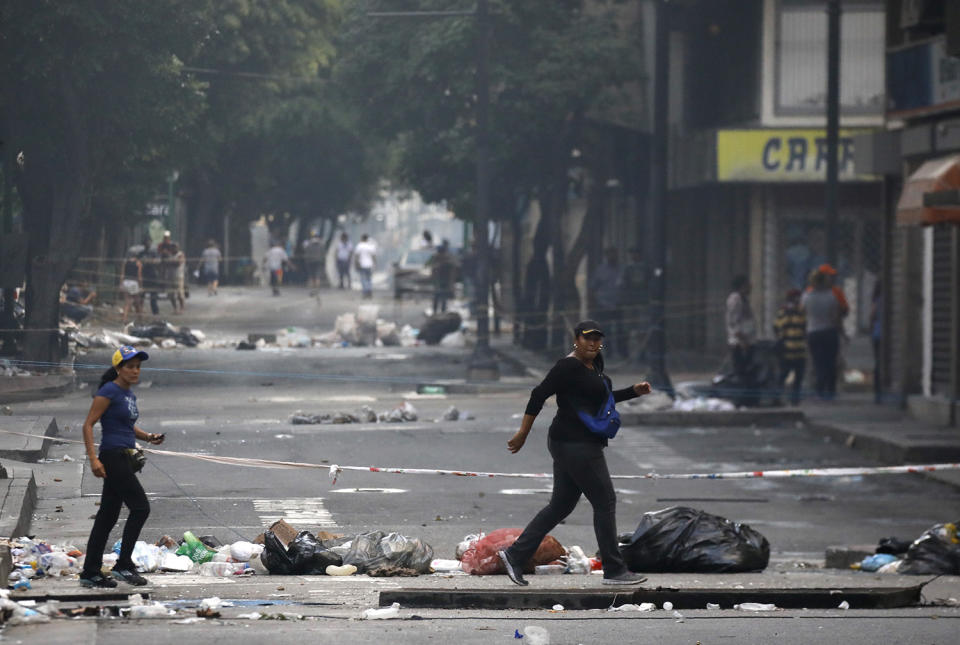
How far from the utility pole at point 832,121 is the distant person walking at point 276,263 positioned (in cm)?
830

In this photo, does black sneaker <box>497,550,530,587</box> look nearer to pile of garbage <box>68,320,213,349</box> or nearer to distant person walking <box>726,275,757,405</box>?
pile of garbage <box>68,320,213,349</box>

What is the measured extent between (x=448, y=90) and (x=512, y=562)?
2342 cm

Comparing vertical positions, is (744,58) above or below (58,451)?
above

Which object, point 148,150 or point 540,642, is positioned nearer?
point 540,642

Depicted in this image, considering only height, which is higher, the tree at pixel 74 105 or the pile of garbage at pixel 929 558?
the tree at pixel 74 105

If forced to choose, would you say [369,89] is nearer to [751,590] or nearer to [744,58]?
[744,58]

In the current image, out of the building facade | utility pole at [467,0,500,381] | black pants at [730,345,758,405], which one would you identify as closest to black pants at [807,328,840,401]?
black pants at [730,345,758,405]

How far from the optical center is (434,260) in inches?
1484

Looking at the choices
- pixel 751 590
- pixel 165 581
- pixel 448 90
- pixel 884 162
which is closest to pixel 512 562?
pixel 751 590

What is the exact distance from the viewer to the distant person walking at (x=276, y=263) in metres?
24.5

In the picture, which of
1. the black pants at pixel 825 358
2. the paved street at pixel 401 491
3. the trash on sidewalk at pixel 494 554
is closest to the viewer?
the paved street at pixel 401 491

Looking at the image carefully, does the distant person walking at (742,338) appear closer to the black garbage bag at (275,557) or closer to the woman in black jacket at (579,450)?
the black garbage bag at (275,557)

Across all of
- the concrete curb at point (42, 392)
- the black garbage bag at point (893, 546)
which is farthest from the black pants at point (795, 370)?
the black garbage bag at point (893, 546)

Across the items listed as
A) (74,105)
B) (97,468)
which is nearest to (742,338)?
(74,105)
